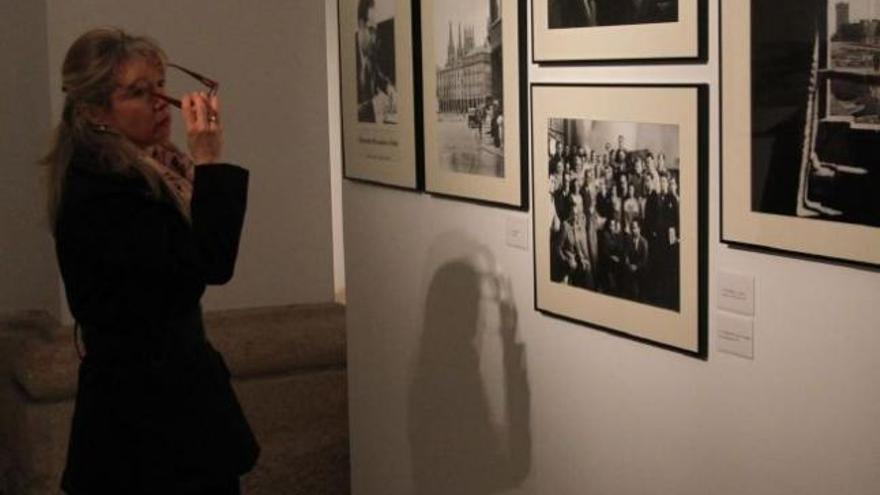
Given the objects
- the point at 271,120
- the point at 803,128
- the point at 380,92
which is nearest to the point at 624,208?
the point at 803,128

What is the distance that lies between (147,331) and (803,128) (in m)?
1.58

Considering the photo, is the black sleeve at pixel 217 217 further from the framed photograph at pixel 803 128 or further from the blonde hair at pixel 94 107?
the framed photograph at pixel 803 128

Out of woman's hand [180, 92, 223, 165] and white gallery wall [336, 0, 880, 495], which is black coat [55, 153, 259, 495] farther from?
white gallery wall [336, 0, 880, 495]

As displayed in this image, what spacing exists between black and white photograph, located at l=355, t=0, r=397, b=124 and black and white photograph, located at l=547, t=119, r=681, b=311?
38.1 inches

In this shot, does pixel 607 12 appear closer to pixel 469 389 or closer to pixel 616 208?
pixel 616 208

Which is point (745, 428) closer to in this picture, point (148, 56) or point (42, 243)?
point (148, 56)

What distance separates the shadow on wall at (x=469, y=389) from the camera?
3.86 metres

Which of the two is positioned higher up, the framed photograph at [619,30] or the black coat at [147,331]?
the framed photograph at [619,30]

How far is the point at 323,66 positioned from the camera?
618 centimetres

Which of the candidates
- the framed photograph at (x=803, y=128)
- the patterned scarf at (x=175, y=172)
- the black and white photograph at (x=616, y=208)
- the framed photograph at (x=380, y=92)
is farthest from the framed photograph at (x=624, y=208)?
the patterned scarf at (x=175, y=172)

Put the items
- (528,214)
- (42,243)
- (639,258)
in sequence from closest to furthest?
(639,258) < (528,214) < (42,243)

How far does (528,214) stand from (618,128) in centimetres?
53

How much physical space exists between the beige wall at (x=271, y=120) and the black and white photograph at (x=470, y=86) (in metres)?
2.12

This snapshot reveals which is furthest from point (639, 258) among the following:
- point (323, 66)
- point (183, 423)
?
point (323, 66)
